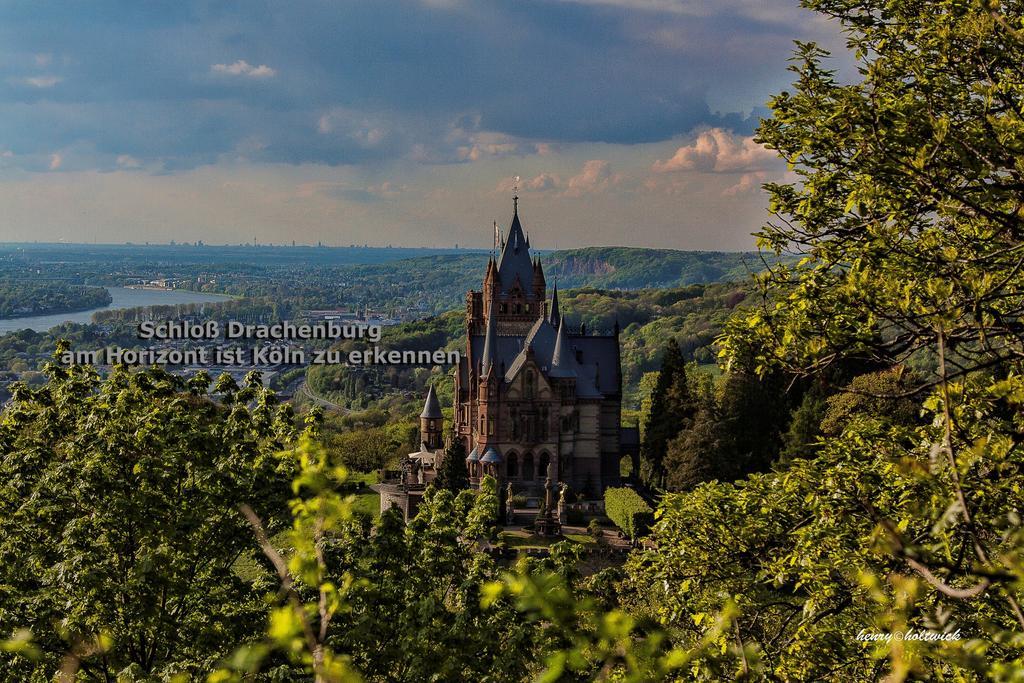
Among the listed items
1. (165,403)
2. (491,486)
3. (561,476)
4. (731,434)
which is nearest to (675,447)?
(731,434)

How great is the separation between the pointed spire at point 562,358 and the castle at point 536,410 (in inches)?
2.3

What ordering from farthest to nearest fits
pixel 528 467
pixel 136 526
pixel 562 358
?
pixel 562 358, pixel 528 467, pixel 136 526

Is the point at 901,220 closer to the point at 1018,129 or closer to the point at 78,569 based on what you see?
the point at 1018,129

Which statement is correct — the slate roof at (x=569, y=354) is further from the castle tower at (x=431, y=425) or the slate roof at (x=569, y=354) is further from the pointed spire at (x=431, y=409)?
the castle tower at (x=431, y=425)

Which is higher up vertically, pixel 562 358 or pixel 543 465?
pixel 562 358

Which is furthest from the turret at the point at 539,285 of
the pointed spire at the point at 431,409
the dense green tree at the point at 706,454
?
the dense green tree at the point at 706,454

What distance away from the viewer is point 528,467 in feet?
163

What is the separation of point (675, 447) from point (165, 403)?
34.6 m

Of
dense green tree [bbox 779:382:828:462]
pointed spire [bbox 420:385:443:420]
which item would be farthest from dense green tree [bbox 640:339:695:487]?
pointed spire [bbox 420:385:443:420]

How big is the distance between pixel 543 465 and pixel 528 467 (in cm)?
88

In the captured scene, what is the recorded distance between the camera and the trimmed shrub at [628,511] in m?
39.0

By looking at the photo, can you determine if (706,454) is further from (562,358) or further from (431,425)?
(431,425)

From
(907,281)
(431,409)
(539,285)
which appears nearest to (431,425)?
(431,409)

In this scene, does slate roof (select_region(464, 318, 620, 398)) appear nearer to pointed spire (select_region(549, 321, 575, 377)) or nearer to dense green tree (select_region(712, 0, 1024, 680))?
pointed spire (select_region(549, 321, 575, 377))
